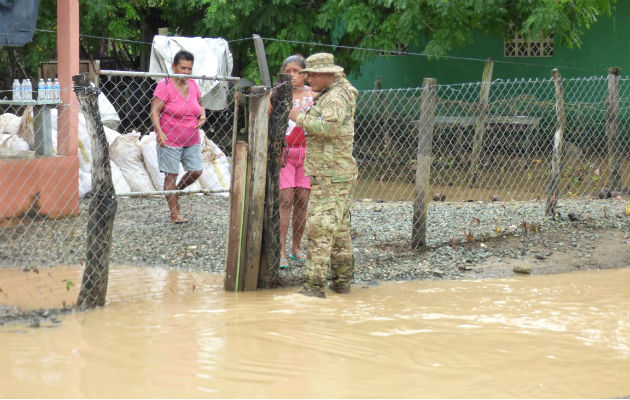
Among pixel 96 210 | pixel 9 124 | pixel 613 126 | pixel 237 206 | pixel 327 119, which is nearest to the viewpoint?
pixel 96 210

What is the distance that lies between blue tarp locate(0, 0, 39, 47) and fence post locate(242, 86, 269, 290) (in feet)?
10.2

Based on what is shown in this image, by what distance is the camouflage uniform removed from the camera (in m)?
5.60

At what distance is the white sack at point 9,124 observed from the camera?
908 centimetres

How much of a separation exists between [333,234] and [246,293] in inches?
31.6

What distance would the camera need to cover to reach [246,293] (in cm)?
585

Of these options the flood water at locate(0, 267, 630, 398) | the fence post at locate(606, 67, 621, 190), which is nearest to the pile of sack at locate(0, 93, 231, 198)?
the flood water at locate(0, 267, 630, 398)

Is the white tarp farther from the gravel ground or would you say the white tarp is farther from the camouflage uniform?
the camouflage uniform

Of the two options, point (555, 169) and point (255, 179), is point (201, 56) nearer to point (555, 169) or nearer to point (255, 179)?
point (555, 169)

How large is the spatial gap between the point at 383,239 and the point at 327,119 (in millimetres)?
2301

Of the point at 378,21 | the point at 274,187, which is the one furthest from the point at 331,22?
the point at 274,187

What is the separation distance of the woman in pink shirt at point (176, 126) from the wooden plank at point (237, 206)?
1.70 meters

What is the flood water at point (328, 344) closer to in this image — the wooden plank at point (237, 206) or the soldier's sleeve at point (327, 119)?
the wooden plank at point (237, 206)

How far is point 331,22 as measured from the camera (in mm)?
13703

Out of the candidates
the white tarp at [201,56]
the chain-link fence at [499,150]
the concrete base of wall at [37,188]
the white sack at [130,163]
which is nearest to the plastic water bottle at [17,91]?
the concrete base of wall at [37,188]
